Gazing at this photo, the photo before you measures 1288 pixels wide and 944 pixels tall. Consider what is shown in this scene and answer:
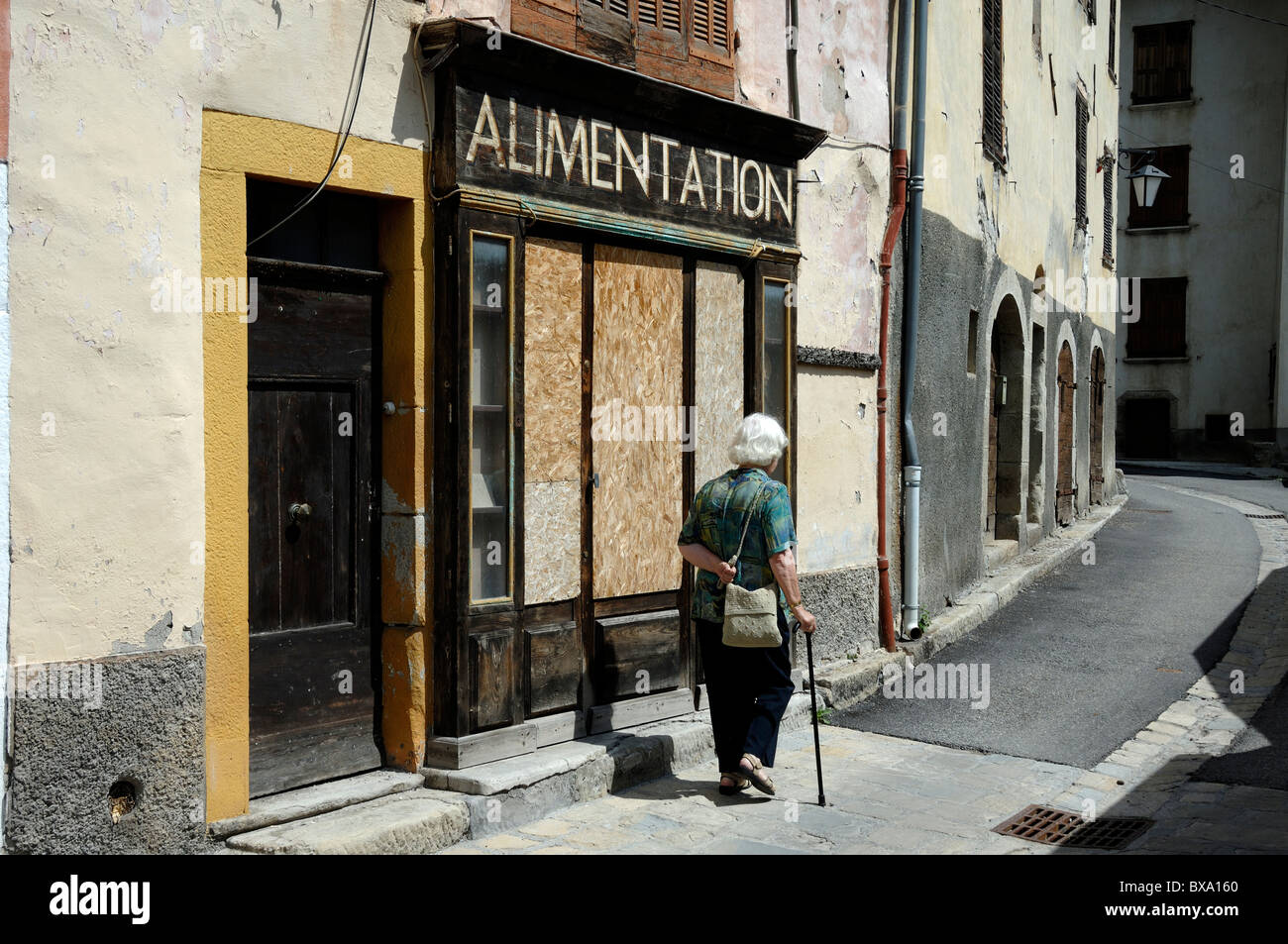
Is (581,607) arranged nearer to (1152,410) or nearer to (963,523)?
(963,523)

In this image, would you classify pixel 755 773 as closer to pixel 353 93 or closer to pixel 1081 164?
pixel 353 93

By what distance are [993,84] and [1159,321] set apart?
69.9ft

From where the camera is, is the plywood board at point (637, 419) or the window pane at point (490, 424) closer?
the window pane at point (490, 424)

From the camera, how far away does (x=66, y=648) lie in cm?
444

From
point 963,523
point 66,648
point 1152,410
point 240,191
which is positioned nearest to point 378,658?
point 66,648

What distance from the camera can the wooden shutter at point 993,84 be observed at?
12.0 metres

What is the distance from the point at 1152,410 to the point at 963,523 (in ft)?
74.4

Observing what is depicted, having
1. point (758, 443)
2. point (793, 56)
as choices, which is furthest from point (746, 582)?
point (793, 56)

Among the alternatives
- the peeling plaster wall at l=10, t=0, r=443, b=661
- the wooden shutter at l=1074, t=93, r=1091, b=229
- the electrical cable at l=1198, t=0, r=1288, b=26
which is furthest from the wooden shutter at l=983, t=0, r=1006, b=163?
the electrical cable at l=1198, t=0, r=1288, b=26

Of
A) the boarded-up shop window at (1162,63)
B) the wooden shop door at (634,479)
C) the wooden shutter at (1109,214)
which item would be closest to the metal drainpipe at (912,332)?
the wooden shop door at (634,479)

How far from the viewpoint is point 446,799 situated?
5559 millimetres

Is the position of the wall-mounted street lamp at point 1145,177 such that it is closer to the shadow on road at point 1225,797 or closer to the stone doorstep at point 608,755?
the shadow on road at point 1225,797

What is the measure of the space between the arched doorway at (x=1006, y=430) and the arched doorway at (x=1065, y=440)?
2.83m

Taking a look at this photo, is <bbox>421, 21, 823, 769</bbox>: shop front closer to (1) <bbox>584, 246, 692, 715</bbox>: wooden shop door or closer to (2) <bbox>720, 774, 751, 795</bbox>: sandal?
(1) <bbox>584, 246, 692, 715</bbox>: wooden shop door
